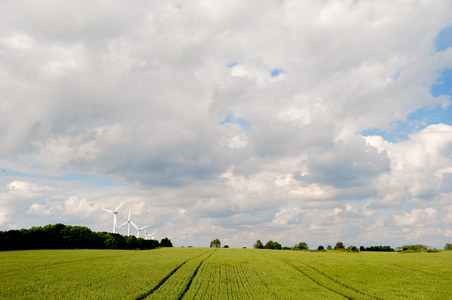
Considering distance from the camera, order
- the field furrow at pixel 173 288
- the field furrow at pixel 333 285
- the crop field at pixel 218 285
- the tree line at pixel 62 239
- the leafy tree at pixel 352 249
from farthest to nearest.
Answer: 1. the leafy tree at pixel 352 249
2. the tree line at pixel 62 239
3. the field furrow at pixel 333 285
4. the crop field at pixel 218 285
5. the field furrow at pixel 173 288

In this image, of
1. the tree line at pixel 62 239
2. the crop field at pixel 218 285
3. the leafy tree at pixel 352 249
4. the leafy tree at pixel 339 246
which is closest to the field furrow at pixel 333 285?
the crop field at pixel 218 285

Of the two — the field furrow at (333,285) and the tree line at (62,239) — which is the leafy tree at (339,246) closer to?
the tree line at (62,239)

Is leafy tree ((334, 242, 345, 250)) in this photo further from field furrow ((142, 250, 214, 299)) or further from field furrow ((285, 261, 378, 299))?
field furrow ((142, 250, 214, 299))

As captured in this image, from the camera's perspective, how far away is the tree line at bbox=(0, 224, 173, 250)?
99.4 metres

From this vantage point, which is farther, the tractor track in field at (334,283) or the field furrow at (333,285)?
the field furrow at (333,285)

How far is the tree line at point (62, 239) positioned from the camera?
9944cm

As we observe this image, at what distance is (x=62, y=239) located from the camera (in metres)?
116

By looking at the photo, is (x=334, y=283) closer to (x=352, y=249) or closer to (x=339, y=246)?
(x=352, y=249)

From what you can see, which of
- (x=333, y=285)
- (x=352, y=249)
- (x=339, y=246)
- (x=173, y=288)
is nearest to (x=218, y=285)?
(x=173, y=288)

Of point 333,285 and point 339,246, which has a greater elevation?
point 339,246

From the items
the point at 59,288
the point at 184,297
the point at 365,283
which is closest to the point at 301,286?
the point at 365,283

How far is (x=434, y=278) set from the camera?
46.4 meters

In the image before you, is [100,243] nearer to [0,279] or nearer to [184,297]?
[0,279]

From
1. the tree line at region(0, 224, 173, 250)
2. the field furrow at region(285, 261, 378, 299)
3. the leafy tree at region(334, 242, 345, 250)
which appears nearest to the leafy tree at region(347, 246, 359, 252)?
the leafy tree at region(334, 242, 345, 250)
